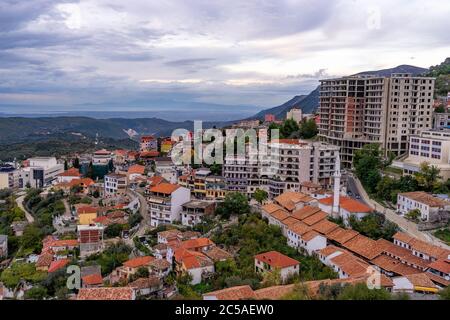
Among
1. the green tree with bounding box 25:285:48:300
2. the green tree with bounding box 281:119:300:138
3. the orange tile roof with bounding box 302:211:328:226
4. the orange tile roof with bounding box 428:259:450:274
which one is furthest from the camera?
the green tree with bounding box 281:119:300:138

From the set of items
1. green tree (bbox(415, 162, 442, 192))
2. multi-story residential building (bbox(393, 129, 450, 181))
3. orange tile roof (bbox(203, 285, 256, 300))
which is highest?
multi-story residential building (bbox(393, 129, 450, 181))

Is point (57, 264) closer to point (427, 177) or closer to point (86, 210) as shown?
point (86, 210)

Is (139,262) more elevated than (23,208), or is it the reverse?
(139,262)

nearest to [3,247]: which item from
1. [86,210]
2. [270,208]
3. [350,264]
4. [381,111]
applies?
[86,210]

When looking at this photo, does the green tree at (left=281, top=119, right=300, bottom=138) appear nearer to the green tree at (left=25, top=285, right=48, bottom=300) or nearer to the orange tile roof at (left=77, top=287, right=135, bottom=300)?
the green tree at (left=25, top=285, right=48, bottom=300)

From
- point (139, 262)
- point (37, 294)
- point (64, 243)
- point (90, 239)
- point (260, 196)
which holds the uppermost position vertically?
point (260, 196)

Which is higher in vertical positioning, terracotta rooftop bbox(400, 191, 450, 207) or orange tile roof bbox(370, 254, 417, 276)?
terracotta rooftop bbox(400, 191, 450, 207)

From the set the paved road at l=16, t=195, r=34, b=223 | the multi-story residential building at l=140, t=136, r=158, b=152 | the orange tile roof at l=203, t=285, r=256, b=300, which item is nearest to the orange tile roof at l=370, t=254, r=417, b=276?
the orange tile roof at l=203, t=285, r=256, b=300
